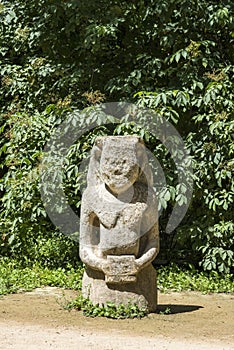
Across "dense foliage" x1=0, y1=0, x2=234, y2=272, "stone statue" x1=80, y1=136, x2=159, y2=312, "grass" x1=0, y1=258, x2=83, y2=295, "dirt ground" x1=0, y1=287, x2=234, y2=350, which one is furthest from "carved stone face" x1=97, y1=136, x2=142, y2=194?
"grass" x1=0, y1=258, x2=83, y2=295

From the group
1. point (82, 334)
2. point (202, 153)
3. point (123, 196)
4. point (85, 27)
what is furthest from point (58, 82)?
point (82, 334)

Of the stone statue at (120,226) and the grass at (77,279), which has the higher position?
the stone statue at (120,226)

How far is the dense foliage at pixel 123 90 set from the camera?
9.54 metres

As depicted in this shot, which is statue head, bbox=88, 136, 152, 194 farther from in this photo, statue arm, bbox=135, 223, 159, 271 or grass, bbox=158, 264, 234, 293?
grass, bbox=158, 264, 234, 293

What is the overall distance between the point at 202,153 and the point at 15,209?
3022 mm

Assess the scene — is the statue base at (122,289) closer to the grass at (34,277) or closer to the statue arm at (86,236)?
the statue arm at (86,236)

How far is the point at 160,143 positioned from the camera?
9828 millimetres

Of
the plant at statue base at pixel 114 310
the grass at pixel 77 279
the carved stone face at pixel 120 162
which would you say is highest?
the carved stone face at pixel 120 162

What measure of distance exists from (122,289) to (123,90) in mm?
3775

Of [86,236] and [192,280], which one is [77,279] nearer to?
[192,280]

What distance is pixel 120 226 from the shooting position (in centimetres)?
702

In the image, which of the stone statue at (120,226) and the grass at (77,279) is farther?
the grass at (77,279)

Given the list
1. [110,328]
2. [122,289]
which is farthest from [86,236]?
[110,328]

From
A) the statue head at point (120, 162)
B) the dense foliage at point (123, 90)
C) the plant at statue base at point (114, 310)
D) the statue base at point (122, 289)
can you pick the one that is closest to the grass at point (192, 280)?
the dense foliage at point (123, 90)
